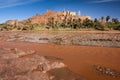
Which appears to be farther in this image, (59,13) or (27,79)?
(59,13)

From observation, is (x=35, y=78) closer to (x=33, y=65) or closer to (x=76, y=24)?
(x=33, y=65)

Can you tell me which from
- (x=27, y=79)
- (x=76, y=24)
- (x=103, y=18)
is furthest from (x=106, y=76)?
(x=103, y=18)

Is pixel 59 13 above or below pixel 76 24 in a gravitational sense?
above

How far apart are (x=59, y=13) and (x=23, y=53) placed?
18149 cm

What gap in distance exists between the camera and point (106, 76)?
1185 centimetres

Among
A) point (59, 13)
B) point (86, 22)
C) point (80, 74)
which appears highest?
point (59, 13)

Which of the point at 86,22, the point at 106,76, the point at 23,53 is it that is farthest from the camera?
the point at 86,22

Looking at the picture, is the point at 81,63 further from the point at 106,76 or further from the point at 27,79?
the point at 27,79

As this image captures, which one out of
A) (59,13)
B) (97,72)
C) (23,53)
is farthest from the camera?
(59,13)

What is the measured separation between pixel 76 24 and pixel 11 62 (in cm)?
7669

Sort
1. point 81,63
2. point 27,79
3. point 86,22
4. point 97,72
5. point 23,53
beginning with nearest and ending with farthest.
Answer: point 27,79 < point 97,72 < point 81,63 < point 23,53 < point 86,22

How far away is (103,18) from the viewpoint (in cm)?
10344

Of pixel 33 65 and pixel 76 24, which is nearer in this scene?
pixel 33 65

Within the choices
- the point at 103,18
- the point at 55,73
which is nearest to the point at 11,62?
the point at 55,73
